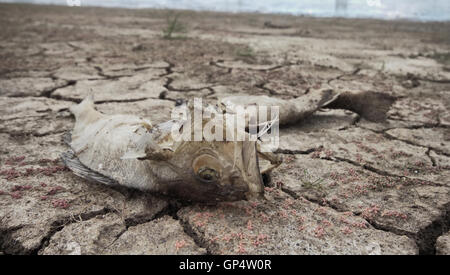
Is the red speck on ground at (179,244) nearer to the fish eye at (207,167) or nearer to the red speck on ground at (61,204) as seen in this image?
the fish eye at (207,167)

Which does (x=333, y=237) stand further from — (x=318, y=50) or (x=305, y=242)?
(x=318, y=50)

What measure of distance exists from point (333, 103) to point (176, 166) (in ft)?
5.58

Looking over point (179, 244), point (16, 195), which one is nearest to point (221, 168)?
point (179, 244)

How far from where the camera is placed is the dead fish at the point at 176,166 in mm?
1369

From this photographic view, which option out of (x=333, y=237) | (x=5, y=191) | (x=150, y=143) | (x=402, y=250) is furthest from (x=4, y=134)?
(x=402, y=250)

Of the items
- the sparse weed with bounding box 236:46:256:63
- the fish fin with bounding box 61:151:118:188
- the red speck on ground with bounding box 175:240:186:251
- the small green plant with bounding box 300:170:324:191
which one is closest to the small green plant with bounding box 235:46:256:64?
the sparse weed with bounding box 236:46:256:63

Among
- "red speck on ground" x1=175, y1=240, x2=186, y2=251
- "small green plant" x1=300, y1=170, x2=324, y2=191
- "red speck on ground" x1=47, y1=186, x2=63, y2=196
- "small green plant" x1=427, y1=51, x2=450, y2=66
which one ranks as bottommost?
"red speck on ground" x1=175, y1=240, x2=186, y2=251

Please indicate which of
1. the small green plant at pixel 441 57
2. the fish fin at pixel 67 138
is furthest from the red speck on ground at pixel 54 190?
the small green plant at pixel 441 57

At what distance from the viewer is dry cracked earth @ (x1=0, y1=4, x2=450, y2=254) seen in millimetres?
1469

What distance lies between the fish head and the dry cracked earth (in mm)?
196

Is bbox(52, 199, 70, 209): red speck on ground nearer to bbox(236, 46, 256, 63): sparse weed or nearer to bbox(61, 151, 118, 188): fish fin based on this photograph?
bbox(61, 151, 118, 188): fish fin

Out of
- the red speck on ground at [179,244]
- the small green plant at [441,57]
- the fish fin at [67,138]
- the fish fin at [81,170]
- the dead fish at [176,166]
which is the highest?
the small green plant at [441,57]

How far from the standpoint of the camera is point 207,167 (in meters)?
1.39

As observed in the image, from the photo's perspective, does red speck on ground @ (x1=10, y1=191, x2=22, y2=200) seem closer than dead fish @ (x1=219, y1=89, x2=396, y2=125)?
Yes
